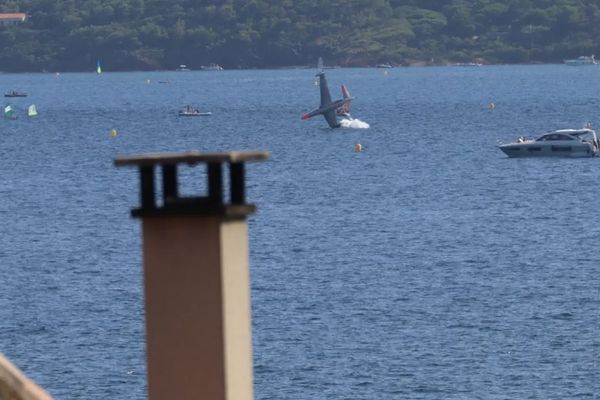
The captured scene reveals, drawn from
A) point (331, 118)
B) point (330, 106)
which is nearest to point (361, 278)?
A: point (330, 106)

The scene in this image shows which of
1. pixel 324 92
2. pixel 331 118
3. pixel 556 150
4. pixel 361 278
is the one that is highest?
pixel 324 92

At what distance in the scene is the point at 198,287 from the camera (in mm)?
10711

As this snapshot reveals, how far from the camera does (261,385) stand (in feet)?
161

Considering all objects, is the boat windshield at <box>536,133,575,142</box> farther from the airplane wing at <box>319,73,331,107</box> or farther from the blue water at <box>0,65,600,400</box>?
the airplane wing at <box>319,73,331,107</box>

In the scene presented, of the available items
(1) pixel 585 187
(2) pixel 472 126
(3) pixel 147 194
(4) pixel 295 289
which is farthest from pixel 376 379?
(2) pixel 472 126

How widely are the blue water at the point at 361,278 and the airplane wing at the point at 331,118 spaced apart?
36434 millimetres

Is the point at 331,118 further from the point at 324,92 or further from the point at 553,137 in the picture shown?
the point at 553,137

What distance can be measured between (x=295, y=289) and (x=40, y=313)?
34.3ft

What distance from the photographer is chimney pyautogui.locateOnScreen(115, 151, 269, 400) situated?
10641 millimetres

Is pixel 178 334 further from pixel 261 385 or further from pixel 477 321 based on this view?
pixel 477 321

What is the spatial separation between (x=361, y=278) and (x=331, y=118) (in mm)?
107052

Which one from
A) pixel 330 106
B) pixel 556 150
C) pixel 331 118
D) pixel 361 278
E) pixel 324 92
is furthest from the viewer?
pixel 331 118

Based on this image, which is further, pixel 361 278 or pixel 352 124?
pixel 352 124

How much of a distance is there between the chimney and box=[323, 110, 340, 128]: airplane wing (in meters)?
166
